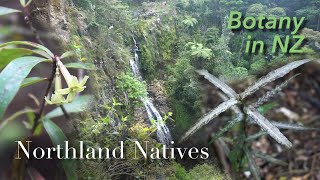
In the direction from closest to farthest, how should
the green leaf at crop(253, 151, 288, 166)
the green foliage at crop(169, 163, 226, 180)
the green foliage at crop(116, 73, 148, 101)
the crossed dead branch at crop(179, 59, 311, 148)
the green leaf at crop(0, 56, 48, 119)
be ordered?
the green leaf at crop(0, 56, 48, 119), the crossed dead branch at crop(179, 59, 311, 148), the green leaf at crop(253, 151, 288, 166), the green foliage at crop(169, 163, 226, 180), the green foliage at crop(116, 73, 148, 101)

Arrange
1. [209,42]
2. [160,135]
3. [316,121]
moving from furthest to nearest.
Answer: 1. [209,42]
2. [160,135]
3. [316,121]

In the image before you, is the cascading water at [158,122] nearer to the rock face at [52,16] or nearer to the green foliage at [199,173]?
the green foliage at [199,173]

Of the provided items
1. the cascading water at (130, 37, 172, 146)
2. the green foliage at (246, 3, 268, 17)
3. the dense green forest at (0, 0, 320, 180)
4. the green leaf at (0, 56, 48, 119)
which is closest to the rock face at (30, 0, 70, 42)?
the dense green forest at (0, 0, 320, 180)

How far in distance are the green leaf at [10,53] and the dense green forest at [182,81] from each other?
313 mm

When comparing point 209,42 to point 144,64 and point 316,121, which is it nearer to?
point 144,64

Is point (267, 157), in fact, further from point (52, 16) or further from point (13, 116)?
point (52, 16)

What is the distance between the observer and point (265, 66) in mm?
1370

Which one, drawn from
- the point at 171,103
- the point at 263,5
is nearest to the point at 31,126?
the point at 171,103

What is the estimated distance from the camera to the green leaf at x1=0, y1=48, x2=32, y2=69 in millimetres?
572

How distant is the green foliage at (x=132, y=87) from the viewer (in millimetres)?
1349

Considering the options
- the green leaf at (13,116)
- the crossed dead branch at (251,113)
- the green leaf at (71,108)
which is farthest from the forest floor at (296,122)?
the green leaf at (13,116)

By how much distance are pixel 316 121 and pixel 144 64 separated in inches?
29.4

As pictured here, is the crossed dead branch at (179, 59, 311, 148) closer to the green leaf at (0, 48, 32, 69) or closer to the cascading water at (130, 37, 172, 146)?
the cascading water at (130, 37, 172, 146)

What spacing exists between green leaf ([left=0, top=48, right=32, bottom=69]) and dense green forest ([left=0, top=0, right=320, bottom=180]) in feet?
1.03
